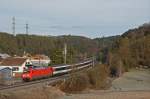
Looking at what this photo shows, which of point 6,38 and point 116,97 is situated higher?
point 6,38

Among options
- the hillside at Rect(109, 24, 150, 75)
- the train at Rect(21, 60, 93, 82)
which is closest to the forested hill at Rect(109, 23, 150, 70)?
the hillside at Rect(109, 24, 150, 75)

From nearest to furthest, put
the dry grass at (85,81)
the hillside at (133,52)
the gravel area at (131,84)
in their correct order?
1. the dry grass at (85,81)
2. the gravel area at (131,84)
3. the hillside at (133,52)

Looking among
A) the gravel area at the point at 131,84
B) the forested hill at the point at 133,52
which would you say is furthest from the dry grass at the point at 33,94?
the forested hill at the point at 133,52

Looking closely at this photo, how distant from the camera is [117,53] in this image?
346 feet

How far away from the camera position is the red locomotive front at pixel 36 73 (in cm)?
5678

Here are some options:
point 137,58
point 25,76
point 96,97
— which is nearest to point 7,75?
point 25,76

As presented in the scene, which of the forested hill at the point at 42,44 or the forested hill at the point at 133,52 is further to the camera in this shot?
the forested hill at the point at 42,44

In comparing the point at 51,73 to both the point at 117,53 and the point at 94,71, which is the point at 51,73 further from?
the point at 117,53

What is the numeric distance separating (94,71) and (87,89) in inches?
226

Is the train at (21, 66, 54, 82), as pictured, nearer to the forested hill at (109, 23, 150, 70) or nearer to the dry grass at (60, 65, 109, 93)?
the dry grass at (60, 65, 109, 93)

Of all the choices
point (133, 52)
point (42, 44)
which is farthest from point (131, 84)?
point (42, 44)

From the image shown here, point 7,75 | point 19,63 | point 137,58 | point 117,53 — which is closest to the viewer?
point 7,75

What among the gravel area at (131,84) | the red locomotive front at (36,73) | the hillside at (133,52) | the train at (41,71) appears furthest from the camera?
the hillside at (133,52)

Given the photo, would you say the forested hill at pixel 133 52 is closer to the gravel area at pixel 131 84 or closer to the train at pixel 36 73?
the gravel area at pixel 131 84
